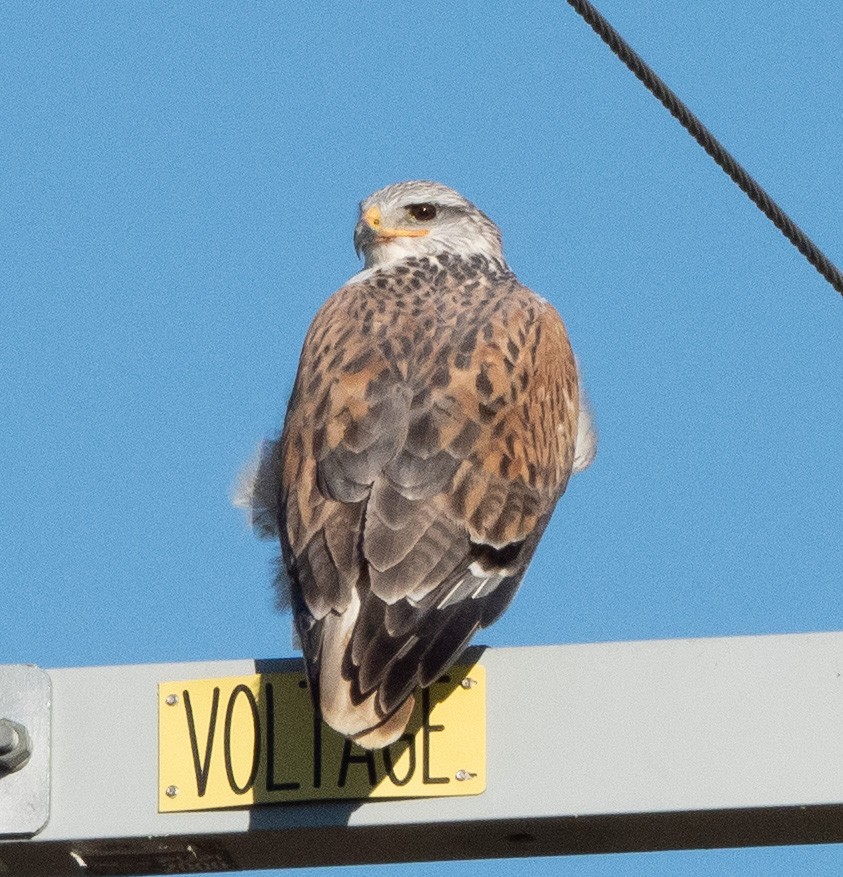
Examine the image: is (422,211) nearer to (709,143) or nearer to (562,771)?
(709,143)

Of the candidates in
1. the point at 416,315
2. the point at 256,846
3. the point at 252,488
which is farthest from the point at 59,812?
the point at 416,315

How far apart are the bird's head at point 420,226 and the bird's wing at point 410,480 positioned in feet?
2.65

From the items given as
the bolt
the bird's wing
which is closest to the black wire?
the bird's wing

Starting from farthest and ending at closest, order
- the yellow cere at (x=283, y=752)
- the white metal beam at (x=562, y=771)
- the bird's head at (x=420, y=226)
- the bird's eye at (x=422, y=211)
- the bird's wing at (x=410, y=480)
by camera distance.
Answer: the bird's eye at (x=422, y=211) < the bird's head at (x=420, y=226) < the bird's wing at (x=410, y=480) < the yellow cere at (x=283, y=752) < the white metal beam at (x=562, y=771)

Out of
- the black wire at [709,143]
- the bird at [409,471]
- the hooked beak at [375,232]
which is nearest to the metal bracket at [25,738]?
the bird at [409,471]

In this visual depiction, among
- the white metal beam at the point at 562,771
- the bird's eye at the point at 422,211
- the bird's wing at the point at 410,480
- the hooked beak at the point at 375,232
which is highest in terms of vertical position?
the bird's eye at the point at 422,211

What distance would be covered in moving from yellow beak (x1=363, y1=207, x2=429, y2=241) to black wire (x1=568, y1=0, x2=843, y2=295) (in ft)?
7.77

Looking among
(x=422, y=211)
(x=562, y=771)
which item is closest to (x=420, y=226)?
(x=422, y=211)

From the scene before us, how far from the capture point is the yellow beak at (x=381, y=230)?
596cm

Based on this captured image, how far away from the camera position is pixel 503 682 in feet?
9.57

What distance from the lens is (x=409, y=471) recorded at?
13.3 ft

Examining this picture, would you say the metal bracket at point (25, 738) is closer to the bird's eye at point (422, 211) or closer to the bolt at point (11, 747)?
the bolt at point (11, 747)

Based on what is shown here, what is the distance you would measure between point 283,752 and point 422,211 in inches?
135

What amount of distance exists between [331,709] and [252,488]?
Result: 6.10ft
